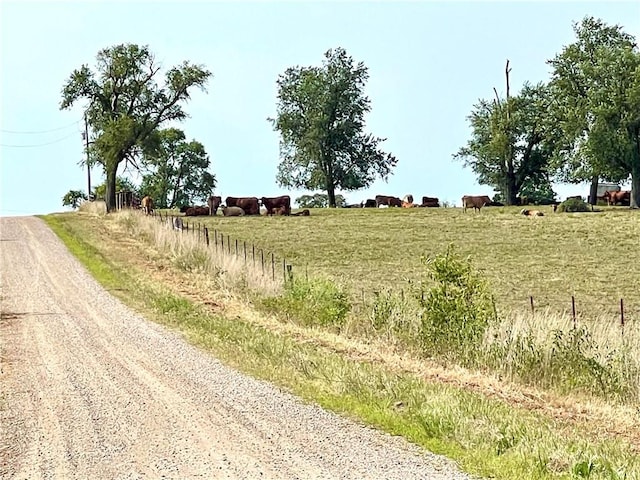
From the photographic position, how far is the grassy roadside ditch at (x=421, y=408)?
8.16 meters

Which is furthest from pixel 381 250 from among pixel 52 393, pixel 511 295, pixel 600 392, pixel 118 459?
pixel 118 459

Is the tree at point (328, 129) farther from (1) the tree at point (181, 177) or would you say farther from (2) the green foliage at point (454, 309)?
(2) the green foliage at point (454, 309)

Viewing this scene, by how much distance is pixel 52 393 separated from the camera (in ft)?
36.6

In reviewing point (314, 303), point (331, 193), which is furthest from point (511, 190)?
point (314, 303)

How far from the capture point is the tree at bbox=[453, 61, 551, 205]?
74.2m

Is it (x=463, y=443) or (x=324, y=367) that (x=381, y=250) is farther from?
(x=463, y=443)

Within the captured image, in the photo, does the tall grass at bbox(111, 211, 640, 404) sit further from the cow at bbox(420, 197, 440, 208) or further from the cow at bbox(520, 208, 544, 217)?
the cow at bbox(420, 197, 440, 208)

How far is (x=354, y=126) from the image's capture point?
8100 cm

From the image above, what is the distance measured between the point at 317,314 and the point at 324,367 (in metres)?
6.73

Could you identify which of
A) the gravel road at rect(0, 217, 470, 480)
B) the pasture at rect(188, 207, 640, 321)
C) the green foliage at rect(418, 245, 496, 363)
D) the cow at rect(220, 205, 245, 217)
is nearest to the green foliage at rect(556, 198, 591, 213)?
the pasture at rect(188, 207, 640, 321)

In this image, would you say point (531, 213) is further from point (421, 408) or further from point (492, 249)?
point (421, 408)

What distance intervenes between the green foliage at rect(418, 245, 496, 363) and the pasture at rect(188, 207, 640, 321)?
4307mm

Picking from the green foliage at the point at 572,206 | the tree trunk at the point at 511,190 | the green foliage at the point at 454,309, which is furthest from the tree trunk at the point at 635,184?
the green foliage at the point at 454,309

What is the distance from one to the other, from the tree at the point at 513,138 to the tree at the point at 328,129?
29.5ft
